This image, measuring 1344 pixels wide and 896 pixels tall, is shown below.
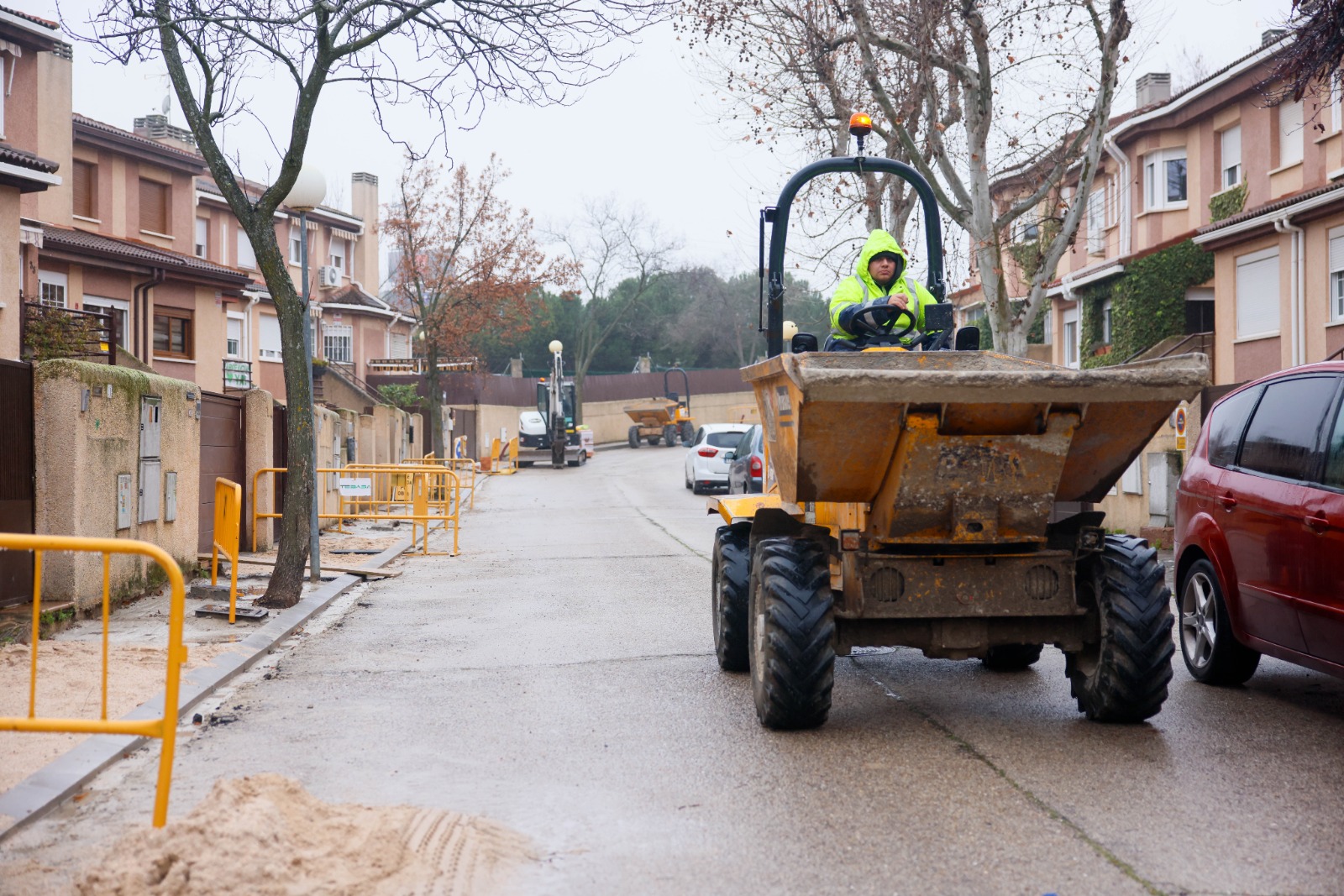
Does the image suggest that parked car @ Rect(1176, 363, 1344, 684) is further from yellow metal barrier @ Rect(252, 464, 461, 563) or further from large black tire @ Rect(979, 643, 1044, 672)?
yellow metal barrier @ Rect(252, 464, 461, 563)

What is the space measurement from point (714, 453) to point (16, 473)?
20.7 meters

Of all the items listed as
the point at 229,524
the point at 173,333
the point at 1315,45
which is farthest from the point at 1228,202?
the point at 173,333

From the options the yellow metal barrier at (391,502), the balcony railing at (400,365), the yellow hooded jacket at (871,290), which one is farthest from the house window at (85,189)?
the yellow hooded jacket at (871,290)

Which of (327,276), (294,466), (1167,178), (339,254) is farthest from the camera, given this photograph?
(339,254)

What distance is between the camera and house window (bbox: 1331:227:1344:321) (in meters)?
21.5

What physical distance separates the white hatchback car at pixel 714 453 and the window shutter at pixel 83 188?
16.4 meters

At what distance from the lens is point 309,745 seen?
5.90 m

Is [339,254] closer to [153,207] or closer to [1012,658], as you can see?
[153,207]

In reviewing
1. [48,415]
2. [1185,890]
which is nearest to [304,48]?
[48,415]

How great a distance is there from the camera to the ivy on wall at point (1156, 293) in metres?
27.8

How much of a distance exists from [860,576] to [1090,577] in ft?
3.79

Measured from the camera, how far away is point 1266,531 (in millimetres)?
6285

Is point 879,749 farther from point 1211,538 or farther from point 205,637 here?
point 205,637

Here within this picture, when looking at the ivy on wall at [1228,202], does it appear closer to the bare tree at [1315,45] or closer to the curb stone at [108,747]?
the bare tree at [1315,45]
